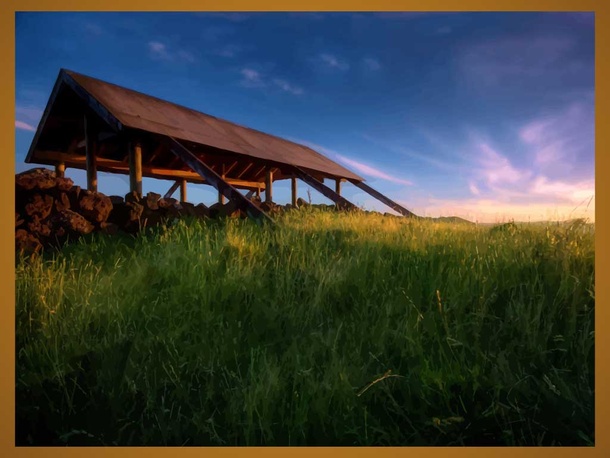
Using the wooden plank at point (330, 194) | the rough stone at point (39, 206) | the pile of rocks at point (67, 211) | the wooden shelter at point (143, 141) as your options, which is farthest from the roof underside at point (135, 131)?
the rough stone at point (39, 206)

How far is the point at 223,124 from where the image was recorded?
7.12 meters

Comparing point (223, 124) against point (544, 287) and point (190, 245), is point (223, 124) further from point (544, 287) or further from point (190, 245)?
point (544, 287)

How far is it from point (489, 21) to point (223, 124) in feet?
18.2

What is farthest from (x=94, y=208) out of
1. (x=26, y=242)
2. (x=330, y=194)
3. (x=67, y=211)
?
(x=330, y=194)

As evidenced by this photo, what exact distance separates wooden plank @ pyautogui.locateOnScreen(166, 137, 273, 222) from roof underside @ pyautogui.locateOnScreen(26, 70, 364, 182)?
36 centimetres

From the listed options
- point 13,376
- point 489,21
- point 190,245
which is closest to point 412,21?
point 489,21

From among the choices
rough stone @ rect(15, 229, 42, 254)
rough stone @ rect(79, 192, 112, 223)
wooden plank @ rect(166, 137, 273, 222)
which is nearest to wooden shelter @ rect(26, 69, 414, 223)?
wooden plank @ rect(166, 137, 273, 222)

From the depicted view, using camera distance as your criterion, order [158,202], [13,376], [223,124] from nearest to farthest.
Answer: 1. [13,376]
2. [158,202]
3. [223,124]

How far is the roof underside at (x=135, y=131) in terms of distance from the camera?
4.37 metres

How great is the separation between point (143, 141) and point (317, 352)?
16.7ft

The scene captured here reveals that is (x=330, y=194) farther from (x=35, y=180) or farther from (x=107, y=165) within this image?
(x=107, y=165)

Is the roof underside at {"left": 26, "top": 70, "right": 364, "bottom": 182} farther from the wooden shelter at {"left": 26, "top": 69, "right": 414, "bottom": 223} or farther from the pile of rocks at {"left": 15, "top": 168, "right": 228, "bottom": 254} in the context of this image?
the pile of rocks at {"left": 15, "top": 168, "right": 228, "bottom": 254}

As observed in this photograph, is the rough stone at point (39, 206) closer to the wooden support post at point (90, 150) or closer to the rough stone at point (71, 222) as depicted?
the rough stone at point (71, 222)

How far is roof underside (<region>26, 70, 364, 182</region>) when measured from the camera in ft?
14.3
